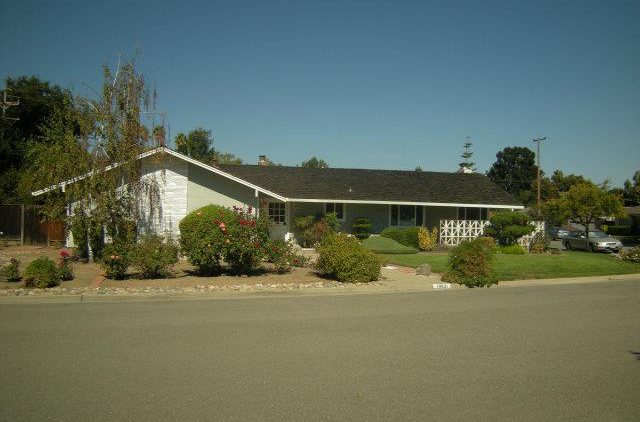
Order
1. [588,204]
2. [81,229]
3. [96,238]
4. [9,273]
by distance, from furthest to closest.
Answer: [588,204], [81,229], [96,238], [9,273]

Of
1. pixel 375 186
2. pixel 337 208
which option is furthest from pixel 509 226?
pixel 337 208

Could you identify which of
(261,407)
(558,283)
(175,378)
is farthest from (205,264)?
(558,283)

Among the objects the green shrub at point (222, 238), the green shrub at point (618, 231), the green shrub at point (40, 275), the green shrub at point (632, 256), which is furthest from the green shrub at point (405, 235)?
the green shrub at point (618, 231)

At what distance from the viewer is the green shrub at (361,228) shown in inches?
1080

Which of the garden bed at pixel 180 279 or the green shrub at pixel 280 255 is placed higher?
the green shrub at pixel 280 255

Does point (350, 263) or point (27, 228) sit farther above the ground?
point (27, 228)

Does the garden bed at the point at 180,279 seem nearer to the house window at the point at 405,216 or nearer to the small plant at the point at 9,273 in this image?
the small plant at the point at 9,273

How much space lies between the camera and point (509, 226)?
2791cm

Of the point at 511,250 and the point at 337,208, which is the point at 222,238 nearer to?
the point at 337,208

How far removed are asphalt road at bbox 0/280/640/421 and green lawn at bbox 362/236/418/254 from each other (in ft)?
43.8

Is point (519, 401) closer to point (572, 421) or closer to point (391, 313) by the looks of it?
point (572, 421)

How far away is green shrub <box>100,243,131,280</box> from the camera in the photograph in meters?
13.8

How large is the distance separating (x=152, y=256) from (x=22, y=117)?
120 feet

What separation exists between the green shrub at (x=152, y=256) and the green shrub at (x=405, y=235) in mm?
14781
